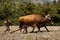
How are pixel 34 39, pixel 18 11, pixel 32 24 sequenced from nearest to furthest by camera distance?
1. pixel 34 39
2. pixel 32 24
3. pixel 18 11

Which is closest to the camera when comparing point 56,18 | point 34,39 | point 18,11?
point 34,39

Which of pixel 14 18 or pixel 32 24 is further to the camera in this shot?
pixel 14 18

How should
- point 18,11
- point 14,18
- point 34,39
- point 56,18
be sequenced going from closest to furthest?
point 34,39, point 56,18, point 14,18, point 18,11

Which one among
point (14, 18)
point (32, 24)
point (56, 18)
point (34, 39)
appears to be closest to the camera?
point (34, 39)

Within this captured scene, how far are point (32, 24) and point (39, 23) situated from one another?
1.33ft

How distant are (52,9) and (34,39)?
14969mm

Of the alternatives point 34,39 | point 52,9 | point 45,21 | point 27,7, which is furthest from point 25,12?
point 34,39

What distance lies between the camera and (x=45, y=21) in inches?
629

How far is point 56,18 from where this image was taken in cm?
2569

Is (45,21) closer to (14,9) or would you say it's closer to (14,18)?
(14,18)

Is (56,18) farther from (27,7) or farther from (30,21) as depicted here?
(30,21)

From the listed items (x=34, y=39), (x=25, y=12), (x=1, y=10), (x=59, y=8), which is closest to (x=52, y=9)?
(x=59, y=8)

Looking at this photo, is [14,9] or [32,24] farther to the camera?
[14,9]

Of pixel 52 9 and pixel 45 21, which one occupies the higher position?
pixel 45 21
